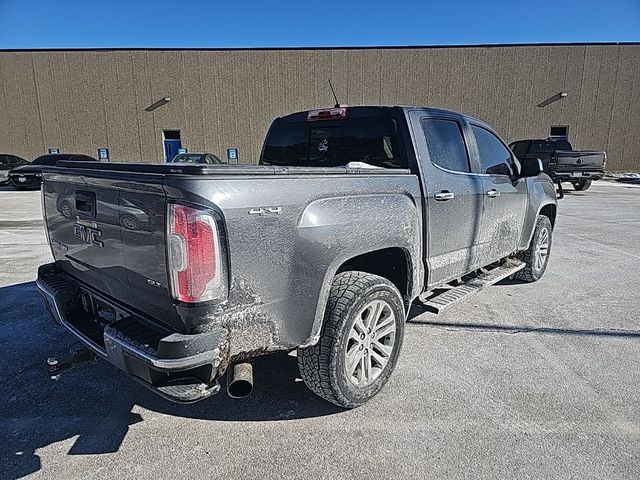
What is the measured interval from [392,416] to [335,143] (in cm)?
221

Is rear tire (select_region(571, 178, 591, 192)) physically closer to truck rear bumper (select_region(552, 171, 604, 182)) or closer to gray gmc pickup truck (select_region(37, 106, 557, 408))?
truck rear bumper (select_region(552, 171, 604, 182))

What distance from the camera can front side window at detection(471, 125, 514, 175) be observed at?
4199 mm

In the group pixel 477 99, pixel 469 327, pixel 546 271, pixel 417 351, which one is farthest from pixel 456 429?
pixel 477 99

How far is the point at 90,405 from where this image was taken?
2838mm

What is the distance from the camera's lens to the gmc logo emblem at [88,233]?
2471 mm

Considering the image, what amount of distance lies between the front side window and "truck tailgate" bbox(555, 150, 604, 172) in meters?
13.1

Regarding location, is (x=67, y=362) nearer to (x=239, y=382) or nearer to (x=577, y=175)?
(x=239, y=382)

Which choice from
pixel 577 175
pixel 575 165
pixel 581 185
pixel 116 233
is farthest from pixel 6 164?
pixel 581 185

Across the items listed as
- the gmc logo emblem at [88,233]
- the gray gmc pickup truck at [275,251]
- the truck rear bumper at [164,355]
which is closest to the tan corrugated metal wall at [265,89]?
the gray gmc pickup truck at [275,251]

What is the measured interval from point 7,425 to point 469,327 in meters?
3.69

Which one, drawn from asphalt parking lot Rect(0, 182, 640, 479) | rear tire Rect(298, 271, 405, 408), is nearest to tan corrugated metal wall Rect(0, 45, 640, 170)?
asphalt parking lot Rect(0, 182, 640, 479)

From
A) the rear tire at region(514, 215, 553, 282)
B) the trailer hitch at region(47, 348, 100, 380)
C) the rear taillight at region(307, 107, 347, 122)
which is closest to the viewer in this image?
the trailer hitch at region(47, 348, 100, 380)

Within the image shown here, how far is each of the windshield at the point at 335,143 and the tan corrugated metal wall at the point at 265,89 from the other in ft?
74.9

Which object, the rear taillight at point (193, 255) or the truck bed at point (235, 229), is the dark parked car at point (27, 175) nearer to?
the truck bed at point (235, 229)
